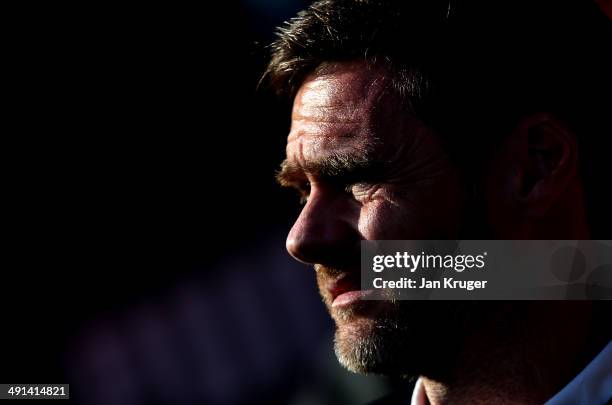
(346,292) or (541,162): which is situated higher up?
(541,162)

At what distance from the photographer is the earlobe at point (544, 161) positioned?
5.96ft

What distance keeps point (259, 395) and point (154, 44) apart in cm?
232

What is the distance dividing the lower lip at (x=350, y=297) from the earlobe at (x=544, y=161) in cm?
49

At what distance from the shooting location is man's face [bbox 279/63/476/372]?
183 centimetres

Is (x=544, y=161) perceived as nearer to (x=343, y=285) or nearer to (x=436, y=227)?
(x=436, y=227)

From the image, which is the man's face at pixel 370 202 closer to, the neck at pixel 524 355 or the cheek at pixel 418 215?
the cheek at pixel 418 215

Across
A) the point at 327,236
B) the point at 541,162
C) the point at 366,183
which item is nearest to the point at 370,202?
the point at 366,183

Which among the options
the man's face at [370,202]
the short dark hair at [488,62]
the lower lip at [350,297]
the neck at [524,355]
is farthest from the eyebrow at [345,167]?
the neck at [524,355]

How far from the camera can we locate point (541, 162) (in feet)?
6.06

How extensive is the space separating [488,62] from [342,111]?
437 mm

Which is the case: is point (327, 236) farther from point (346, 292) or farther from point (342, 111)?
point (342, 111)

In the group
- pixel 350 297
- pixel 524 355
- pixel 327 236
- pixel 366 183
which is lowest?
pixel 524 355
